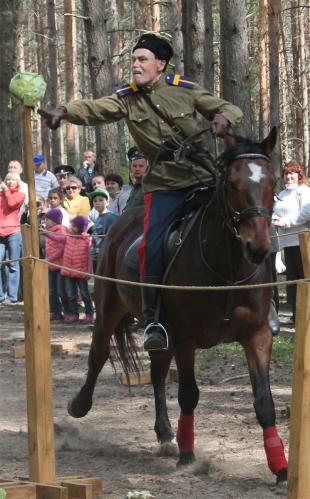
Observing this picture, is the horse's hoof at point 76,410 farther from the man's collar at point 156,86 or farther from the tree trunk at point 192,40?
the tree trunk at point 192,40

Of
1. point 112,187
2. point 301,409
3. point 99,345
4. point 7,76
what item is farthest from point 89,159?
point 301,409

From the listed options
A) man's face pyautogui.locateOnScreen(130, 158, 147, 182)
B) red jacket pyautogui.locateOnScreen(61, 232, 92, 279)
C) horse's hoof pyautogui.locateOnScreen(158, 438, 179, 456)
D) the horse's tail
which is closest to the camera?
horse's hoof pyautogui.locateOnScreen(158, 438, 179, 456)

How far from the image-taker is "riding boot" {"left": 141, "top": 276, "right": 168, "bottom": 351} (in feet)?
23.9

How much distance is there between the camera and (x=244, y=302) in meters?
6.91

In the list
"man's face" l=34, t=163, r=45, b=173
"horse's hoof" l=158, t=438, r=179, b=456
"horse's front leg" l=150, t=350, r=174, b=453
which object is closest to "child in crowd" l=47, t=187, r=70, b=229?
"man's face" l=34, t=163, r=45, b=173

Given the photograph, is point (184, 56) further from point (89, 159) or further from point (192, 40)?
point (89, 159)

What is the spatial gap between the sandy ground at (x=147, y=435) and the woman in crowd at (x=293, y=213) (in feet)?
7.02

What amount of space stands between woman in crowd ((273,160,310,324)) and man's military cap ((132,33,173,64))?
606 cm

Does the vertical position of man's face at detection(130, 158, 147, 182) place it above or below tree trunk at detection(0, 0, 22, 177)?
below

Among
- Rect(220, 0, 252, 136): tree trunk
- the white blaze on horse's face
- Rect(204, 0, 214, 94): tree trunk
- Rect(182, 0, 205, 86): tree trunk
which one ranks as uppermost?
Rect(204, 0, 214, 94): tree trunk

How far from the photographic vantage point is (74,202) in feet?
54.9

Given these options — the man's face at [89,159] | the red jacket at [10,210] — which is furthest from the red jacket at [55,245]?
the man's face at [89,159]

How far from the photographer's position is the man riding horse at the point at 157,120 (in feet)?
24.7

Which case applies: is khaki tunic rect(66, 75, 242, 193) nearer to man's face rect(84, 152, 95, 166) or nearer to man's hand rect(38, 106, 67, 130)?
man's hand rect(38, 106, 67, 130)
